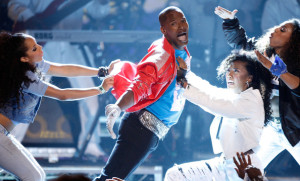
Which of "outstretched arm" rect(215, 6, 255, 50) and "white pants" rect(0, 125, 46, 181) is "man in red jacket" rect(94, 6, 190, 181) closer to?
"white pants" rect(0, 125, 46, 181)

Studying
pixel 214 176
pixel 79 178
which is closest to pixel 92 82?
pixel 79 178

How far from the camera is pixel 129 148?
7.88 feet

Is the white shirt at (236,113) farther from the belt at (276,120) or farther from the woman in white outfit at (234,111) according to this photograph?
the belt at (276,120)

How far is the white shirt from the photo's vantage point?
96.9 inches

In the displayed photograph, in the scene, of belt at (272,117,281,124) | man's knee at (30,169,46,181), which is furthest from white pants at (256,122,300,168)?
man's knee at (30,169,46,181)

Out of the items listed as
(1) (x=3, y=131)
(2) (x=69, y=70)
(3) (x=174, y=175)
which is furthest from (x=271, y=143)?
(1) (x=3, y=131)

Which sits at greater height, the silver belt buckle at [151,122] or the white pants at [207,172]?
the silver belt buckle at [151,122]

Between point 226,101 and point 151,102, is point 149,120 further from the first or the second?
point 226,101

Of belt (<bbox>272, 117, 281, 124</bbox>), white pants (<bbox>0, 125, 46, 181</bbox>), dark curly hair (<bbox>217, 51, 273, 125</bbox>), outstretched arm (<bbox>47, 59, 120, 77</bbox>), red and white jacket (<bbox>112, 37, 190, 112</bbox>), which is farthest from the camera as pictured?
outstretched arm (<bbox>47, 59, 120, 77</bbox>)

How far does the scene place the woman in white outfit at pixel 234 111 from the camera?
2.46 metres

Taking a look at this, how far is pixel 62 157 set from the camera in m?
5.02

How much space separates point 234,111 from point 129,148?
90cm

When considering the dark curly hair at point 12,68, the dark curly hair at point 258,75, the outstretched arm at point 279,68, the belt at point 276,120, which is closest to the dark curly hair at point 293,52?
the dark curly hair at point 258,75

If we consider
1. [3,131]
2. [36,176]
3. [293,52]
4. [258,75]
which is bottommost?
[36,176]
